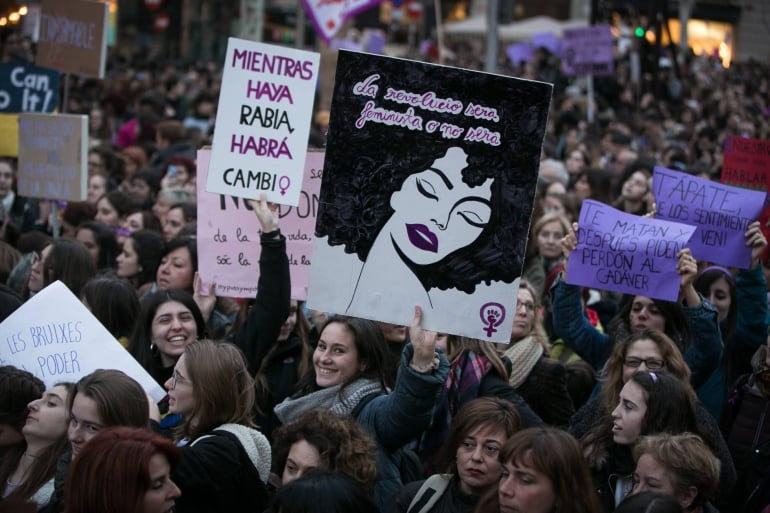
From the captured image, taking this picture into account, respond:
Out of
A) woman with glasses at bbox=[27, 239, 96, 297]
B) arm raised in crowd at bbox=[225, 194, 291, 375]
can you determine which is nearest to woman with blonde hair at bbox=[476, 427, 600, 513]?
arm raised in crowd at bbox=[225, 194, 291, 375]

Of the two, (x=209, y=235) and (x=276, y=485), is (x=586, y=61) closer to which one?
(x=209, y=235)

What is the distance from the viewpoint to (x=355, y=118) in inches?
171

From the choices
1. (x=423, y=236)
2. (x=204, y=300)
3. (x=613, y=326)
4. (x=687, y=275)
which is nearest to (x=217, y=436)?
(x=423, y=236)

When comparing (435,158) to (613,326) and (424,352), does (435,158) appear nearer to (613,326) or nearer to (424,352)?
(424,352)

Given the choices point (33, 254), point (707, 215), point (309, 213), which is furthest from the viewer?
point (33, 254)

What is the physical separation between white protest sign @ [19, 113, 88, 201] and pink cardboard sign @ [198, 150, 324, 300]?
7.31ft

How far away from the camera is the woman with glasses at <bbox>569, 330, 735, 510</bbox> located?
15.4 feet

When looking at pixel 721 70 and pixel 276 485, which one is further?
pixel 721 70

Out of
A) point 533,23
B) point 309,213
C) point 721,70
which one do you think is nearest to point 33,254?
point 309,213

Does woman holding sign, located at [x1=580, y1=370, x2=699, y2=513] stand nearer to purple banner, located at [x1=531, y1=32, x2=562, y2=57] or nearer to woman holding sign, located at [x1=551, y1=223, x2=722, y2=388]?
woman holding sign, located at [x1=551, y1=223, x2=722, y2=388]

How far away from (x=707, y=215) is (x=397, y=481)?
107 inches

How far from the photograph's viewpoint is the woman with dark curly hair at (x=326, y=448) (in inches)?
152

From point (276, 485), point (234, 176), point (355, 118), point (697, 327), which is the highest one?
point (355, 118)

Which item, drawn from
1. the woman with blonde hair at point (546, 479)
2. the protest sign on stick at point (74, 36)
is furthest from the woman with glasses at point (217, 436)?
the protest sign on stick at point (74, 36)
